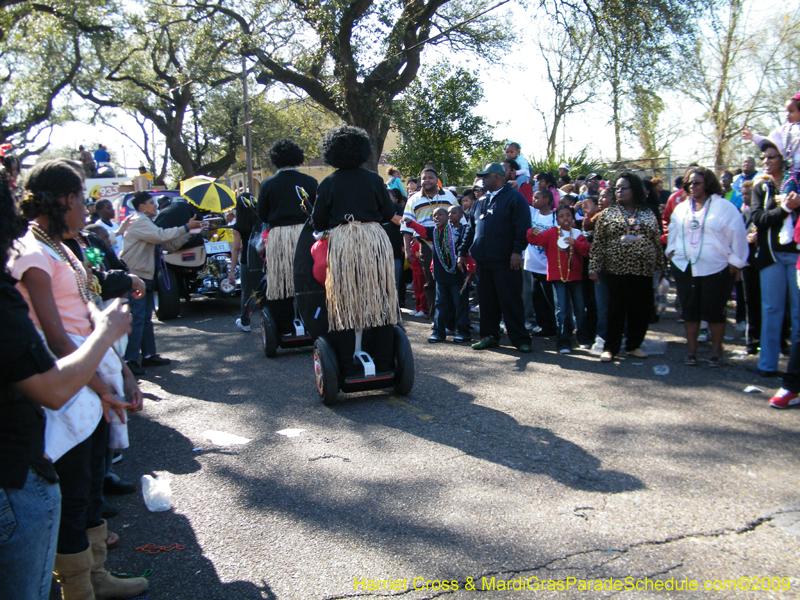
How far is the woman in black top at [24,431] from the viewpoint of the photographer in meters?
1.76

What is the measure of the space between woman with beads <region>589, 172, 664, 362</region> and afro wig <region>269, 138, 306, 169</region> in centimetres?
335

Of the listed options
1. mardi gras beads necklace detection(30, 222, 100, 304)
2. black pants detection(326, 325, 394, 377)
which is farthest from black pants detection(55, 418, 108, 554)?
black pants detection(326, 325, 394, 377)

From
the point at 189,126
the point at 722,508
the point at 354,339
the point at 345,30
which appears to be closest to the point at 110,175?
the point at 345,30

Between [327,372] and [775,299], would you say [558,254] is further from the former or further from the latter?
[327,372]

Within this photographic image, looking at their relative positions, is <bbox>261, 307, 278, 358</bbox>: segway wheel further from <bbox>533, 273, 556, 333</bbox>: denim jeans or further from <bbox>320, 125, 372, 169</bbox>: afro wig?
<bbox>533, 273, 556, 333</bbox>: denim jeans

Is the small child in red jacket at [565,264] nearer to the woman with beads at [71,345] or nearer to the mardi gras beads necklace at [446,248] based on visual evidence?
the mardi gras beads necklace at [446,248]

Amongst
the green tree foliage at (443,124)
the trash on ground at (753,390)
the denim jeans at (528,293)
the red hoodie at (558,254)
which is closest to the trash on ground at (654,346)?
the red hoodie at (558,254)

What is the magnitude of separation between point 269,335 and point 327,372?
7.16 feet

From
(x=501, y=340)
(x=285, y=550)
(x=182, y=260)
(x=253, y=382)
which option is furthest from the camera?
(x=182, y=260)

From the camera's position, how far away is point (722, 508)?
3395 mm

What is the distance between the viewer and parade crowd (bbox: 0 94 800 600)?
1.90 meters

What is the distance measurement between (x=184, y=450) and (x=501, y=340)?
14.8 ft

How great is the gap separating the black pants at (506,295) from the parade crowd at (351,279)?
0.02 m

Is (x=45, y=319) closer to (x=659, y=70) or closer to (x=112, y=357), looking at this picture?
(x=112, y=357)
